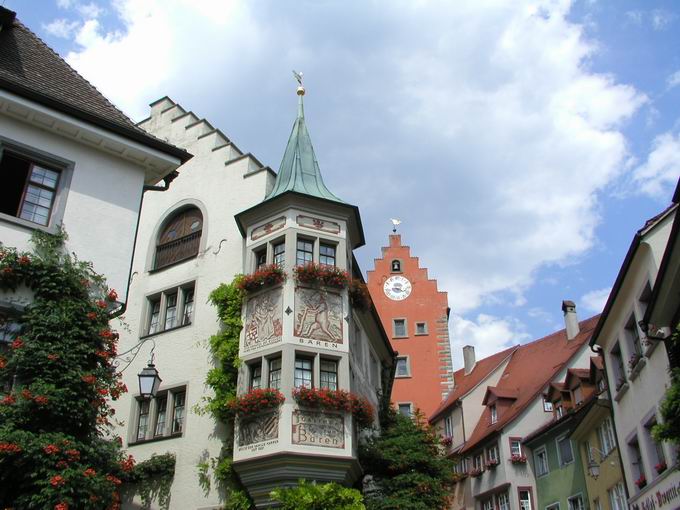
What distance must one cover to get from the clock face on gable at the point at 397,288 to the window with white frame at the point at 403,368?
4343 millimetres

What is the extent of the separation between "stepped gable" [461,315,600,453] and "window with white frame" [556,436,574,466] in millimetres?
3100

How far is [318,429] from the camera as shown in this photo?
1850 centimetres

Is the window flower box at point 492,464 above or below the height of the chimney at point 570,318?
below

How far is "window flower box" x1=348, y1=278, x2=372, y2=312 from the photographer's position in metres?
21.0

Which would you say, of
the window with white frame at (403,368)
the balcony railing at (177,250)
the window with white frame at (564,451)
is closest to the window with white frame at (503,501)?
the window with white frame at (564,451)

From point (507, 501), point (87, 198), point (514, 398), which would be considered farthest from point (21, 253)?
point (514, 398)

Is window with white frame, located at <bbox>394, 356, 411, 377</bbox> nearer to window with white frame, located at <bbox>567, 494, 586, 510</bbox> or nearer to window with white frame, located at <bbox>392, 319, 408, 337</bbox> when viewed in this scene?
window with white frame, located at <bbox>392, 319, 408, 337</bbox>

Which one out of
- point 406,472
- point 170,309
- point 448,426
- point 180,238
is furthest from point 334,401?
point 448,426

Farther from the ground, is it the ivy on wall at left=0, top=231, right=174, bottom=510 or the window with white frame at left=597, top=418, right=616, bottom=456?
the window with white frame at left=597, top=418, right=616, bottom=456

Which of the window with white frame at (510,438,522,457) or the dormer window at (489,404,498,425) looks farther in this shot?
the dormer window at (489,404,498,425)

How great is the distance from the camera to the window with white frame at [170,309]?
74.5ft

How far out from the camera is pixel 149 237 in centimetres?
2505

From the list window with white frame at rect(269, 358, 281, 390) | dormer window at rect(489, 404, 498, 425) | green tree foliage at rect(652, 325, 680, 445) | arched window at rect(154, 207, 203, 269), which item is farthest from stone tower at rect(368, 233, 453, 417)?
green tree foliage at rect(652, 325, 680, 445)

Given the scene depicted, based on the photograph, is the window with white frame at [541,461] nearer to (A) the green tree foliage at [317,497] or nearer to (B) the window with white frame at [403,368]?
(B) the window with white frame at [403,368]
